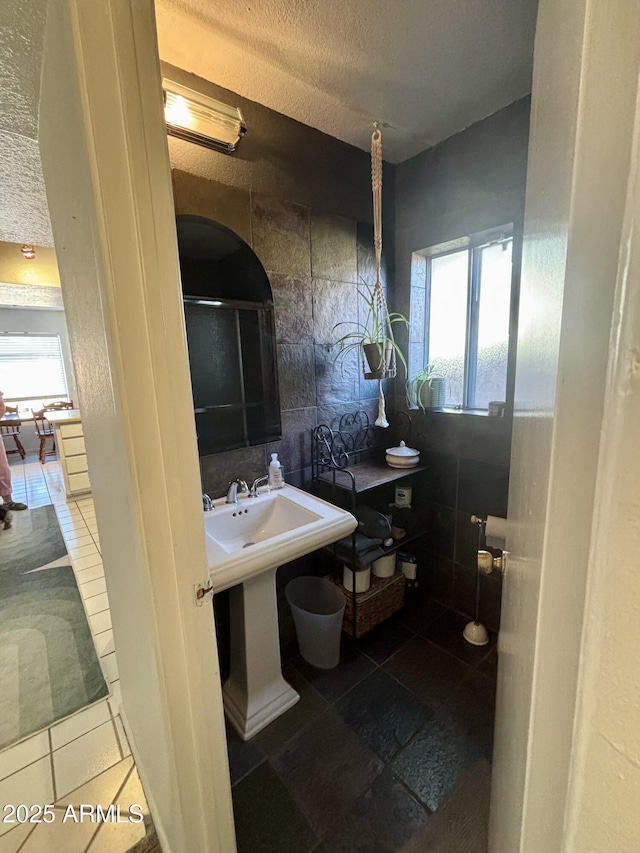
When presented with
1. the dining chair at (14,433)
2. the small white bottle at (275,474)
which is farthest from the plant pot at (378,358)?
the dining chair at (14,433)

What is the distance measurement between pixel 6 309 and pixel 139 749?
21.5 feet

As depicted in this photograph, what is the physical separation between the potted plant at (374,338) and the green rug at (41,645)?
1777mm

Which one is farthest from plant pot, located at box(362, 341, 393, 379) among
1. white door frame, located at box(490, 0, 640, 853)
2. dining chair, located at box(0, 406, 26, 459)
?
dining chair, located at box(0, 406, 26, 459)

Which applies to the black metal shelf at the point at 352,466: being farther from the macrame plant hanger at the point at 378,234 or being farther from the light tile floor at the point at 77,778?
the light tile floor at the point at 77,778

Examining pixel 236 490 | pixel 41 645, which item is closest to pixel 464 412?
pixel 236 490

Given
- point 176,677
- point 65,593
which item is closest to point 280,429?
point 176,677

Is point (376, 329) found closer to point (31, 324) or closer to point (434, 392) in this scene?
point (434, 392)

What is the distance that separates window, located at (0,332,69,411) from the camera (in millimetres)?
5500

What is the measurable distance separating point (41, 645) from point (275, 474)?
1420 mm

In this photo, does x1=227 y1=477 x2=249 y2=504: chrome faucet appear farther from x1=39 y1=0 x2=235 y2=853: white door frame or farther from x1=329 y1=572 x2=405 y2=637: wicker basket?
x1=329 y1=572 x2=405 y2=637: wicker basket

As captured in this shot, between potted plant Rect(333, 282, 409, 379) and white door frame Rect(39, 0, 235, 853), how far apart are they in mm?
1056

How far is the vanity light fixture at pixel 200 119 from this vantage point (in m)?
1.10

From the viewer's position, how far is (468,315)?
1.73 meters

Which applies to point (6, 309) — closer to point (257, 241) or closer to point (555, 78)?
point (257, 241)
